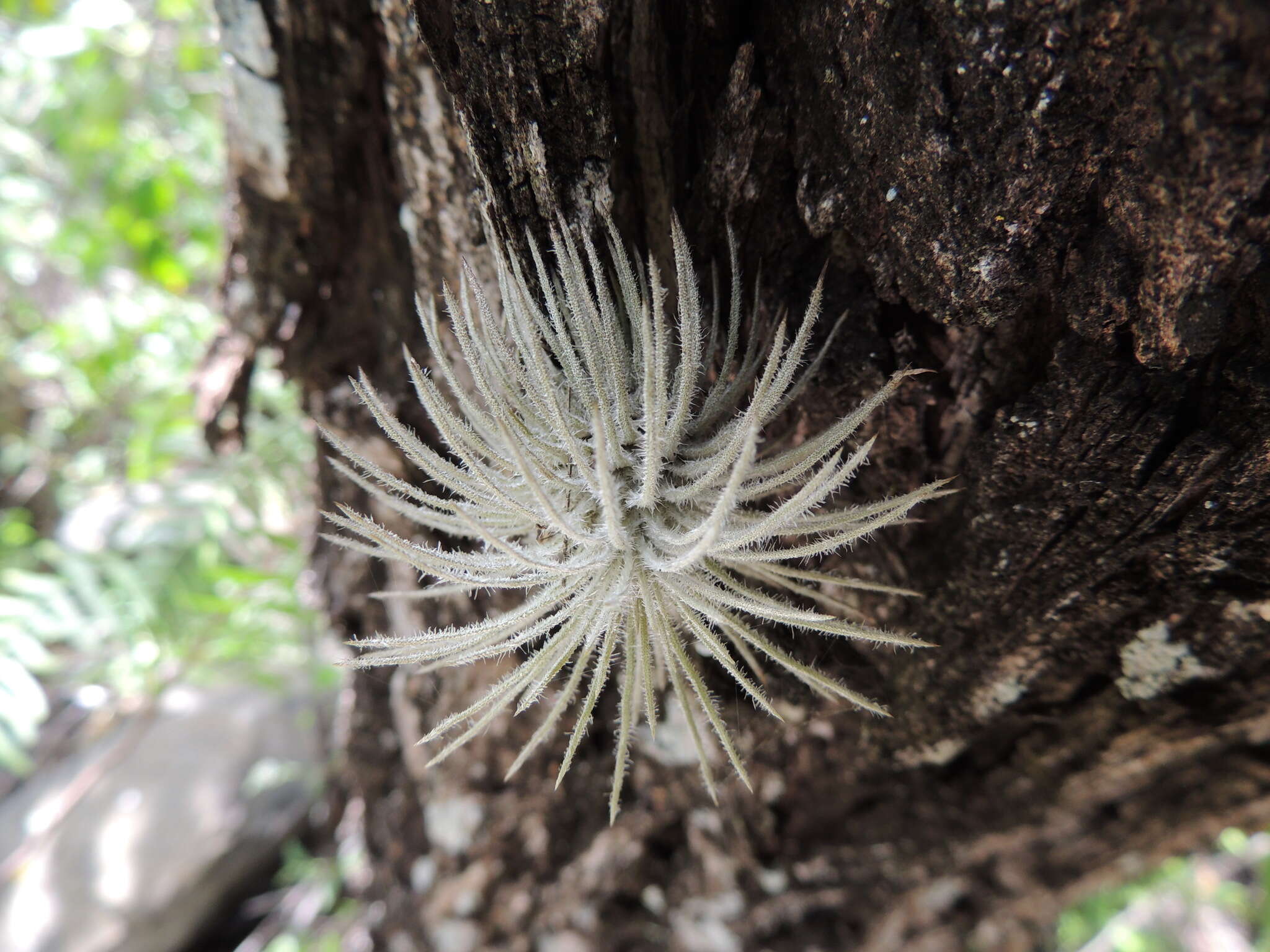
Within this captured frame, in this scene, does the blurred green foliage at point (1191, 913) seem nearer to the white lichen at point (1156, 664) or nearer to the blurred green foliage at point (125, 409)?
the white lichen at point (1156, 664)

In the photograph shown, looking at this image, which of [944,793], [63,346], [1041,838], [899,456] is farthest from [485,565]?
[63,346]

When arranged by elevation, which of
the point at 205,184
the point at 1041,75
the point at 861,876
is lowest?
the point at 861,876

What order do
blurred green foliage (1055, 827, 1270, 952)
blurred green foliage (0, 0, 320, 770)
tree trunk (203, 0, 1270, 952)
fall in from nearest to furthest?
tree trunk (203, 0, 1270, 952) < blurred green foliage (0, 0, 320, 770) < blurred green foliage (1055, 827, 1270, 952)

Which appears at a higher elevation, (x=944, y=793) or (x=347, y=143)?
(x=347, y=143)

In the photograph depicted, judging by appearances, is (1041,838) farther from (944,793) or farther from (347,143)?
(347,143)

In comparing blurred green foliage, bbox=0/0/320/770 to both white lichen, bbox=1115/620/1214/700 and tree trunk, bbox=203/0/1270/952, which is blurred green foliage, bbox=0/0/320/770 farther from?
white lichen, bbox=1115/620/1214/700

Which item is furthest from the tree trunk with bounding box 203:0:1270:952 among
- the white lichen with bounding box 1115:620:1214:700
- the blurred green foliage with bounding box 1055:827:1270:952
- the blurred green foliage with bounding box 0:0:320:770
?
the blurred green foliage with bounding box 1055:827:1270:952

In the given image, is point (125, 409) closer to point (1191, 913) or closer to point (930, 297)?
point (930, 297)
